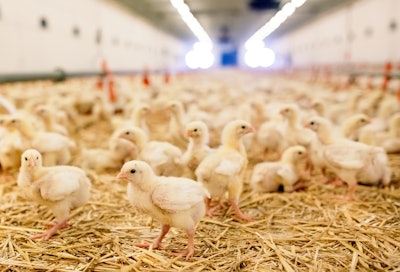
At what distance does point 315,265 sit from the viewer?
8.05 ft

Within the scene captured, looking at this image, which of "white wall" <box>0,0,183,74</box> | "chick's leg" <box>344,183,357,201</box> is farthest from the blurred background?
"chick's leg" <box>344,183,357,201</box>

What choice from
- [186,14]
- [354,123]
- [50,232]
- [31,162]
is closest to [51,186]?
[31,162]

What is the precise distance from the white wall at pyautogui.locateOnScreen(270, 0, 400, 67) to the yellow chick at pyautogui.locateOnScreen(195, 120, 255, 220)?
42.6 ft

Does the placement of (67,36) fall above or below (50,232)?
above

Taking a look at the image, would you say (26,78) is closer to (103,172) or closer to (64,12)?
(103,172)

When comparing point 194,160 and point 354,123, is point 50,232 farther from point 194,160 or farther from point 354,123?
Answer: point 354,123

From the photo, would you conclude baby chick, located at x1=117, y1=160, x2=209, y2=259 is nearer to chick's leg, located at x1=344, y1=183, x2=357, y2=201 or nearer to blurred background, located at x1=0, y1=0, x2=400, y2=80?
chick's leg, located at x1=344, y1=183, x2=357, y2=201

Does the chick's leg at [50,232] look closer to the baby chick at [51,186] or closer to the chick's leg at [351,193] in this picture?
the baby chick at [51,186]

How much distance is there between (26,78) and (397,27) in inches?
506

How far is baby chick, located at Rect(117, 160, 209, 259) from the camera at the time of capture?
8.31 ft

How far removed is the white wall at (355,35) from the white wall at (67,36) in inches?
457

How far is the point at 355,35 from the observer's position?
66.8ft

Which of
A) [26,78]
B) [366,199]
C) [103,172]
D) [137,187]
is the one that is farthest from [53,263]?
[26,78]

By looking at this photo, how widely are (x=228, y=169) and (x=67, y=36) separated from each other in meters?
13.5
